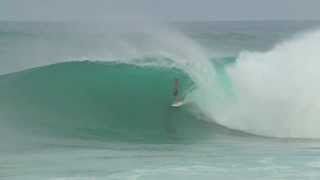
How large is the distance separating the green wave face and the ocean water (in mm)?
23

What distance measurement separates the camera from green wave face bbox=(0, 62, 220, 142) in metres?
14.6

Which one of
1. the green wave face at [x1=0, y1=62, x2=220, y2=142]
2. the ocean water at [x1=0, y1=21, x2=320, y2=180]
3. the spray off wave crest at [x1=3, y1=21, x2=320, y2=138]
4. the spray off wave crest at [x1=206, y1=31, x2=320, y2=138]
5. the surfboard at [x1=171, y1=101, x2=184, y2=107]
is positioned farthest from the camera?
the surfboard at [x1=171, y1=101, x2=184, y2=107]

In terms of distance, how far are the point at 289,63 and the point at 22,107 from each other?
18.9 ft

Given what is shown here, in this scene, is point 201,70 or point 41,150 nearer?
point 41,150

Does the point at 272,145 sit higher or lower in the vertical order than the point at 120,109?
lower

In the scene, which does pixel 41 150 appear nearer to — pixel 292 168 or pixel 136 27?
pixel 292 168

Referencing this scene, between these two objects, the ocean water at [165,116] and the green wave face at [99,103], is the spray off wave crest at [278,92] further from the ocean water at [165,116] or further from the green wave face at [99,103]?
the green wave face at [99,103]

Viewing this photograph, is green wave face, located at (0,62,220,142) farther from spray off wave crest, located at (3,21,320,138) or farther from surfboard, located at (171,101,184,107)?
spray off wave crest, located at (3,21,320,138)

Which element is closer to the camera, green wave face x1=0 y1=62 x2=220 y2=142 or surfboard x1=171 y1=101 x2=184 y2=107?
green wave face x1=0 y1=62 x2=220 y2=142

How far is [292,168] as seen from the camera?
1067cm

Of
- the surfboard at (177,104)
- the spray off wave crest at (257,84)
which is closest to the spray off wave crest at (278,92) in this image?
the spray off wave crest at (257,84)

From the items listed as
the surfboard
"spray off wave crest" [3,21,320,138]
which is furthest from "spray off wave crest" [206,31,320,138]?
the surfboard

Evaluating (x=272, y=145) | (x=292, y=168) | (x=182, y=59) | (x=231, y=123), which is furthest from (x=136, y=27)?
(x=292, y=168)

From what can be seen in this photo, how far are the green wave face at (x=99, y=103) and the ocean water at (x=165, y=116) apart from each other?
23 millimetres
